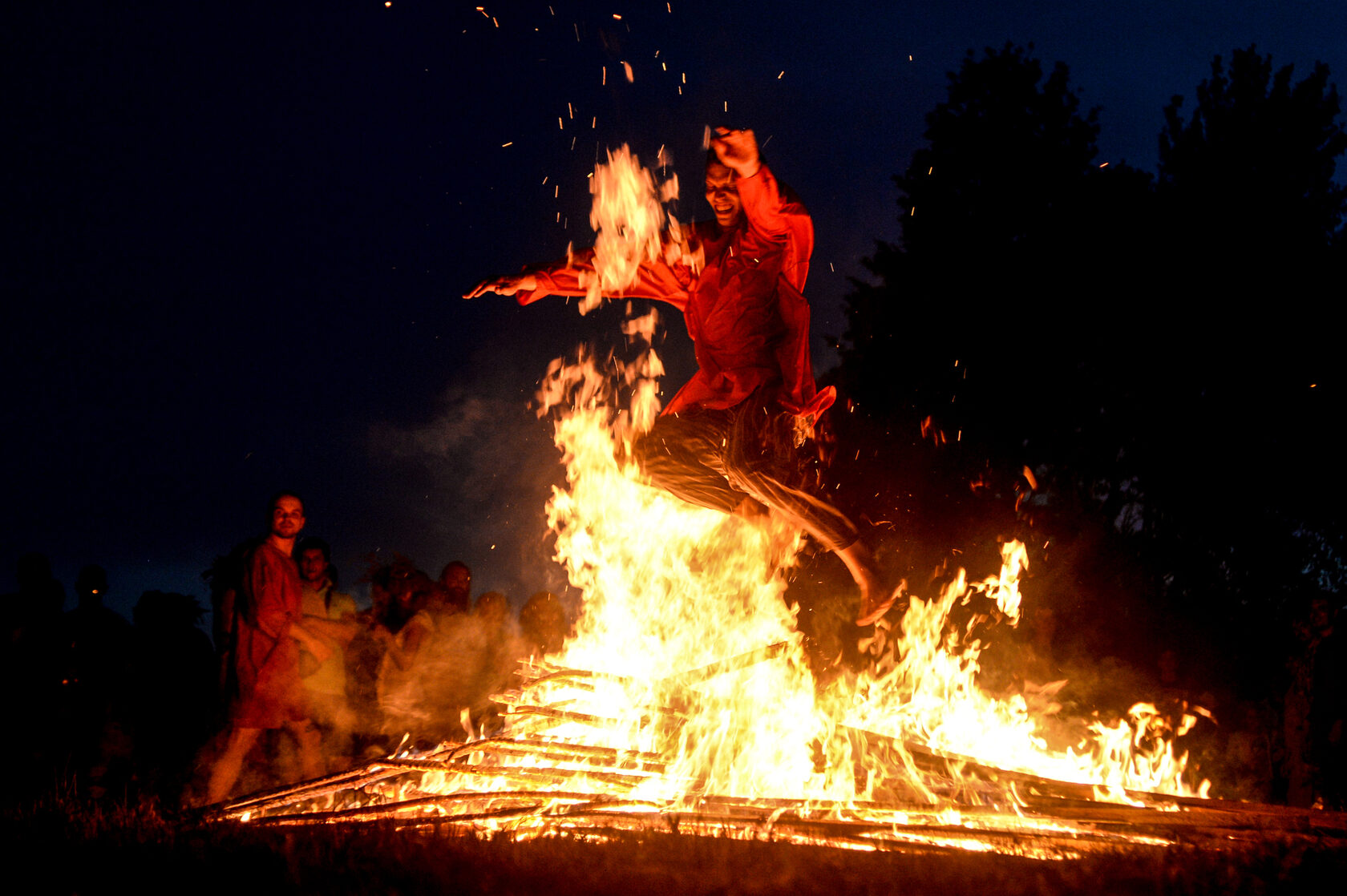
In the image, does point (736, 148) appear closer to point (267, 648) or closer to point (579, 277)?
point (579, 277)

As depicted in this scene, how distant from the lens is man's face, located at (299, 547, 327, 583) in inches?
231

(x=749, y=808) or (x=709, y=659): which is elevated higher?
(x=709, y=659)

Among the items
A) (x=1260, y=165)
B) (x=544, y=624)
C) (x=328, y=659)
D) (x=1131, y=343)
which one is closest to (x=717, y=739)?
(x=328, y=659)

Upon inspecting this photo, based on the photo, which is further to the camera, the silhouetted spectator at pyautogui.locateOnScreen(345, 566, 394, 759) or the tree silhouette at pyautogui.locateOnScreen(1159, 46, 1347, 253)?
the tree silhouette at pyautogui.locateOnScreen(1159, 46, 1347, 253)

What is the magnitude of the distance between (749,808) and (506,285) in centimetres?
272

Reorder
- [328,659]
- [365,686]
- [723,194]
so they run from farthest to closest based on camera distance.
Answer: [365,686], [328,659], [723,194]

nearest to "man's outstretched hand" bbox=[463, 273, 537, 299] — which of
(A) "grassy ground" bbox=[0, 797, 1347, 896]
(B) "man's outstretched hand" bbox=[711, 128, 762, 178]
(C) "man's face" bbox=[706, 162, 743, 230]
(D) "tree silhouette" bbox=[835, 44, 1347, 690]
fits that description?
(C) "man's face" bbox=[706, 162, 743, 230]

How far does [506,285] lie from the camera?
15.4 feet

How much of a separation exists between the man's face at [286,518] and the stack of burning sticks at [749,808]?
1.59 metres

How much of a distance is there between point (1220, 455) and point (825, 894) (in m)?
12.6

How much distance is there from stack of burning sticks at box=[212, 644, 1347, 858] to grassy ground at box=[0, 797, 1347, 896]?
13 centimetres

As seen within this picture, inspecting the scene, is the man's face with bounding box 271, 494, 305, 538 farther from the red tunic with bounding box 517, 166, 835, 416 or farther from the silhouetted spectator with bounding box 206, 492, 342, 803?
the red tunic with bounding box 517, 166, 835, 416

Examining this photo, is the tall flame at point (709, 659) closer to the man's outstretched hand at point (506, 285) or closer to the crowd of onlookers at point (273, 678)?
→ the man's outstretched hand at point (506, 285)

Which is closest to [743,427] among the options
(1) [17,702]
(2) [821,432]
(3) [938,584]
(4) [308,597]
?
(2) [821,432]
